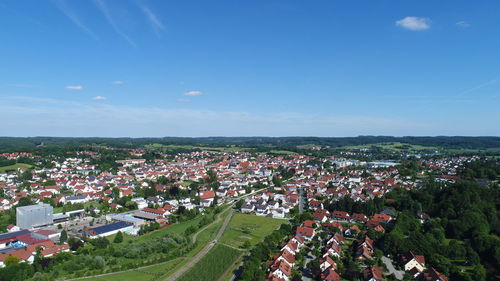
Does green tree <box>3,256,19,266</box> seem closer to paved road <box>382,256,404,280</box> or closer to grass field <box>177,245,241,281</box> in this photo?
grass field <box>177,245,241,281</box>

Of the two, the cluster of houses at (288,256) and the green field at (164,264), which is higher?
the cluster of houses at (288,256)

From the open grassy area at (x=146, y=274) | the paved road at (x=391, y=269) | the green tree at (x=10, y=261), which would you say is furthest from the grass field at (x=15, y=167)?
the paved road at (x=391, y=269)

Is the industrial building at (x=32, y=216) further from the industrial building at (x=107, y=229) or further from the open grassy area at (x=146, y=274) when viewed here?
the open grassy area at (x=146, y=274)

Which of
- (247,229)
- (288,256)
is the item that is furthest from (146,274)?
(247,229)

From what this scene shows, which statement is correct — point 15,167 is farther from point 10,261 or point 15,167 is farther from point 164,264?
point 164,264

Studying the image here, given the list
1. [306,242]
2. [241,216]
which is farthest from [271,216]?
[306,242]

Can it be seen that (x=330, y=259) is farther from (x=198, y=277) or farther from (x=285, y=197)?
(x=285, y=197)

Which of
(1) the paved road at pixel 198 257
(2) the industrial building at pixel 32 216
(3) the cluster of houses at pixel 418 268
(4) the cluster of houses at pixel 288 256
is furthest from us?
(2) the industrial building at pixel 32 216
